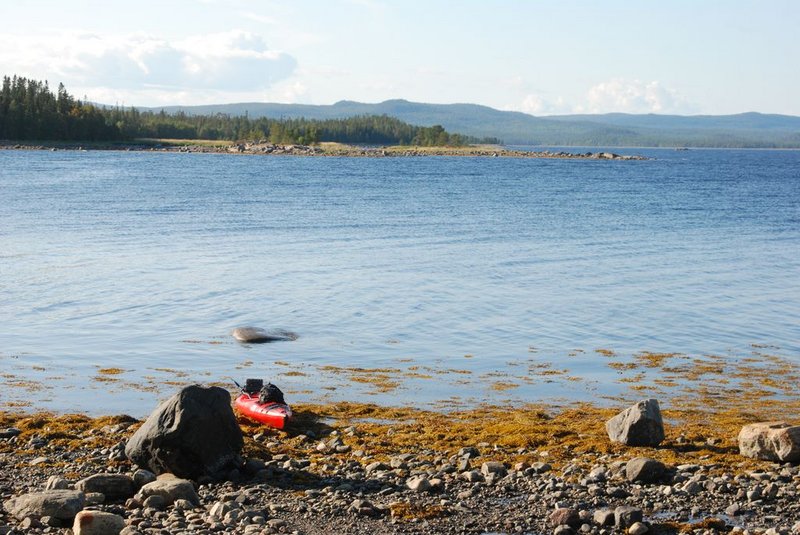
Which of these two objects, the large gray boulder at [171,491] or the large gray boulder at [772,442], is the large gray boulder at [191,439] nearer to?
the large gray boulder at [171,491]

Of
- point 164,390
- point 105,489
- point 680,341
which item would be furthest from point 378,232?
point 105,489

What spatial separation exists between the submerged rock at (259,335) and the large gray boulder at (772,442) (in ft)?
40.1

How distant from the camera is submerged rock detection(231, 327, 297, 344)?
23578mm

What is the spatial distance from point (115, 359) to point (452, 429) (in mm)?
8705

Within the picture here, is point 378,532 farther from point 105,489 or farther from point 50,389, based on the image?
point 50,389

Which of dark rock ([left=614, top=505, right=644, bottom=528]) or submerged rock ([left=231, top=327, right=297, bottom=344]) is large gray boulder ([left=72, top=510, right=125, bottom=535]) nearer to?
dark rock ([left=614, top=505, right=644, bottom=528])

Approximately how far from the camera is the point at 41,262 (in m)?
35.7

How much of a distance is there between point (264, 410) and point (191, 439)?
334 centimetres

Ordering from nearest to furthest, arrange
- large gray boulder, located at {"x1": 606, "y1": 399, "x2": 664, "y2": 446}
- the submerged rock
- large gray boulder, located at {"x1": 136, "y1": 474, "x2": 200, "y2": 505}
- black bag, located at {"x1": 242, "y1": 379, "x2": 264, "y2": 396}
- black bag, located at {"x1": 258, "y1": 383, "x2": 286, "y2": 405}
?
large gray boulder, located at {"x1": 136, "y1": 474, "x2": 200, "y2": 505}, large gray boulder, located at {"x1": 606, "y1": 399, "x2": 664, "y2": 446}, black bag, located at {"x1": 258, "y1": 383, "x2": 286, "y2": 405}, black bag, located at {"x1": 242, "y1": 379, "x2": 264, "y2": 396}, the submerged rock

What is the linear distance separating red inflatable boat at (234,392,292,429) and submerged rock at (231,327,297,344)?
6.22 m

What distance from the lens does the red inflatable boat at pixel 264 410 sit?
16.3 meters

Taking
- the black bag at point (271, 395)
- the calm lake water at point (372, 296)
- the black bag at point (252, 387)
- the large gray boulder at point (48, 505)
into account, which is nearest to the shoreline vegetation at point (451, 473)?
the large gray boulder at point (48, 505)

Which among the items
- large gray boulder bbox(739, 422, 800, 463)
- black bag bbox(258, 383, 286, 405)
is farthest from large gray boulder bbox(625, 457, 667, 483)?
black bag bbox(258, 383, 286, 405)

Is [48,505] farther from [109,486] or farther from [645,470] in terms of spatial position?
[645,470]
